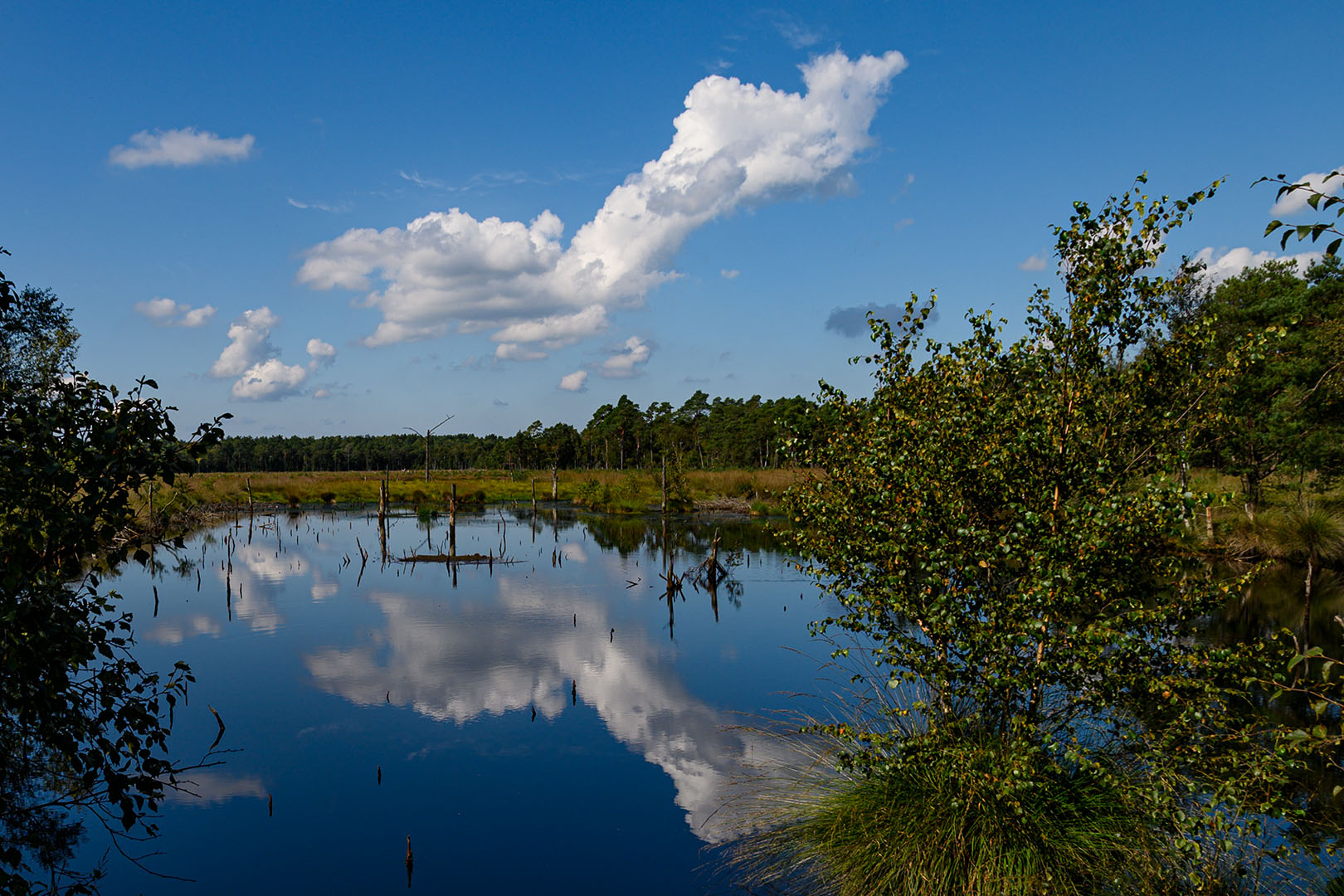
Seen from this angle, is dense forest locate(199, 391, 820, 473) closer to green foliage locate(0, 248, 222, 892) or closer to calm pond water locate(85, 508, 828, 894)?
calm pond water locate(85, 508, 828, 894)

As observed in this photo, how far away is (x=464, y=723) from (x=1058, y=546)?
12.6 metres

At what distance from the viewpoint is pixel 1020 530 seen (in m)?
7.20

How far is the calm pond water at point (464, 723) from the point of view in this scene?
34.8 ft

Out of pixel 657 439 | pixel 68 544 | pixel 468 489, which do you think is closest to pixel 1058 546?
pixel 68 544

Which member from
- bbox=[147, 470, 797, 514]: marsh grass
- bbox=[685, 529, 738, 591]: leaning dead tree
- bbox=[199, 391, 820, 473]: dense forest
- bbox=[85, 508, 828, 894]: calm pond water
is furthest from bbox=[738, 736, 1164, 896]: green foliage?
bbox=[199, 391, 820, 473]: dense forest

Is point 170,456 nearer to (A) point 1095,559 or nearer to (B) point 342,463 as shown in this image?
(A) point 1095,559

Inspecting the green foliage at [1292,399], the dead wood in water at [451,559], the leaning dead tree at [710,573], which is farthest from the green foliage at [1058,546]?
the dead wood in water at [451,559]

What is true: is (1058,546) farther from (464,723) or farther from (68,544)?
(464,723)

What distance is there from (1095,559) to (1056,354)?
2.52 metres

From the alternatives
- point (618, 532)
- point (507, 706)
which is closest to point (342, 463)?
point (618, 532)

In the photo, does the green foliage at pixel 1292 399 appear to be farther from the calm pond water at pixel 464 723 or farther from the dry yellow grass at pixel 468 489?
the dry yellow grass at pixel 468 489

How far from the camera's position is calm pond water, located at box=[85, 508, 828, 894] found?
1062 centimetres

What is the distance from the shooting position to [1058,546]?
7039mm

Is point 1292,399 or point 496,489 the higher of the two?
point 1292,399
